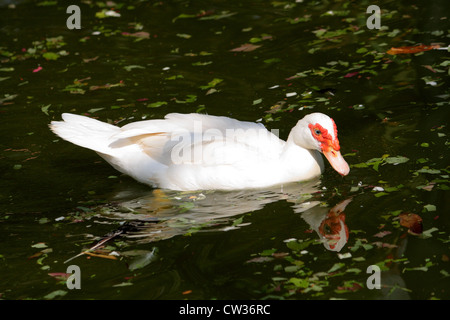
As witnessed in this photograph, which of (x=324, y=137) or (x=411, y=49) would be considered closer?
(x=324, y=137)

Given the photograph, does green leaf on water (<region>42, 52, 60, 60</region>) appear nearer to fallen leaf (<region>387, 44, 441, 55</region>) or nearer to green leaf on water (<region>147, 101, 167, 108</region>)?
green leaf on water (<region>147, 101, 167, 108</region>)

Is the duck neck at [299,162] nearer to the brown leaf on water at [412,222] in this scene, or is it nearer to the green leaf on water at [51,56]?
the brown leaf on water at [412,222]

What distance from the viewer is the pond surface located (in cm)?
559

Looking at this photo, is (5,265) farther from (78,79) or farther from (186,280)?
(78,79)

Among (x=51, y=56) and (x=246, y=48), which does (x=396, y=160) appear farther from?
(x=51, y=56)

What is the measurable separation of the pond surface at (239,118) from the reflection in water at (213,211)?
2 centimetres

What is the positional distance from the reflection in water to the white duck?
0.10 meters

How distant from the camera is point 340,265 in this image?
18.1ft

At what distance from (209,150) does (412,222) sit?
201 cm

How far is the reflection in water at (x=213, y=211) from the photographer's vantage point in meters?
6.19

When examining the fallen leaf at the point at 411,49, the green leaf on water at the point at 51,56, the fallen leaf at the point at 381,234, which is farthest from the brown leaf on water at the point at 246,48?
the fallen leaf at the point at 381,234

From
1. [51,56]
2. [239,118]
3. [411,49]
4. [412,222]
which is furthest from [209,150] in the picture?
[51,56]

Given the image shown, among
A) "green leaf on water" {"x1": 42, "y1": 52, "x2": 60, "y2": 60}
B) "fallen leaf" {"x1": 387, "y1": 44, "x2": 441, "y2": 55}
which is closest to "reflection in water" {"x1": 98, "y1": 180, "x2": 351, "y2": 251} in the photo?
"fallen leaf" {"x1": 387, "y1": 44, "x2": 441, "y2": 55}

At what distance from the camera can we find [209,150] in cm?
694
